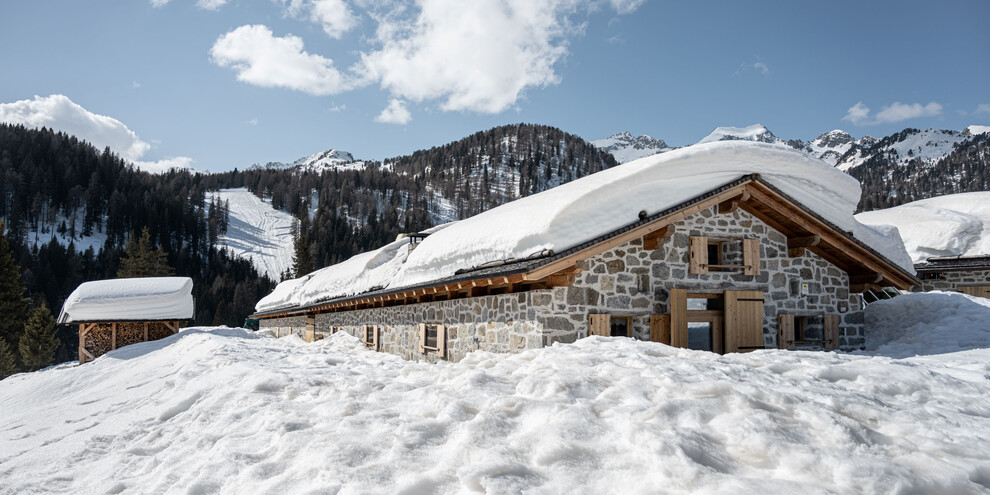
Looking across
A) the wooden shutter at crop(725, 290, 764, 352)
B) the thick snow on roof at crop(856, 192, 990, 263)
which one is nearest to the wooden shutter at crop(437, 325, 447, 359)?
the wooden shutter at crop(725, 290, 764, 352)

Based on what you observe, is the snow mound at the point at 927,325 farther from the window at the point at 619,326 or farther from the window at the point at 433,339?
the window at the point at 433,339

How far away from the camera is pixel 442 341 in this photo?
12.8 m

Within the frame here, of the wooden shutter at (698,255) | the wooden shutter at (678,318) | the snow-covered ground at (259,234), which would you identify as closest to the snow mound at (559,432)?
the wooden shutter at (678,318)

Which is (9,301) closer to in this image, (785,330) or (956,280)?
(785,330)

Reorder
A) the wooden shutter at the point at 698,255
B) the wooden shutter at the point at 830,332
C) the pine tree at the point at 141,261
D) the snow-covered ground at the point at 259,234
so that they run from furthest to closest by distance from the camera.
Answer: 1. the snow-covered ground at the point at 259,234
2. the pine tree at the point at 141,261
3. the wooden shutter at the point at 830,332
4. the wooden shutter at the point at 698,255

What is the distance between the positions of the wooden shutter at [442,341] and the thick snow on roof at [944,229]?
19177 mm

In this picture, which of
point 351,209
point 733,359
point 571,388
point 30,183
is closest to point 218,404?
point 571,388

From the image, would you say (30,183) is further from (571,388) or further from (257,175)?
(571,388)

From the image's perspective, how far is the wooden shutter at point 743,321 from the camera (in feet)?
35.1

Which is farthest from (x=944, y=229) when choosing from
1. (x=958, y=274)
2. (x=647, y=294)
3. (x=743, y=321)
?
(x=647, y=294)

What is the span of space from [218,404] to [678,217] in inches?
324

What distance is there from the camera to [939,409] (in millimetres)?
4867

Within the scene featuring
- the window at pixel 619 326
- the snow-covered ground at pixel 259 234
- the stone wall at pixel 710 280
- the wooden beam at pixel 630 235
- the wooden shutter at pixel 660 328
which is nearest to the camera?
the wooden beam at pixel 630 235

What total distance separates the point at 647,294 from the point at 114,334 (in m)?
20.3
